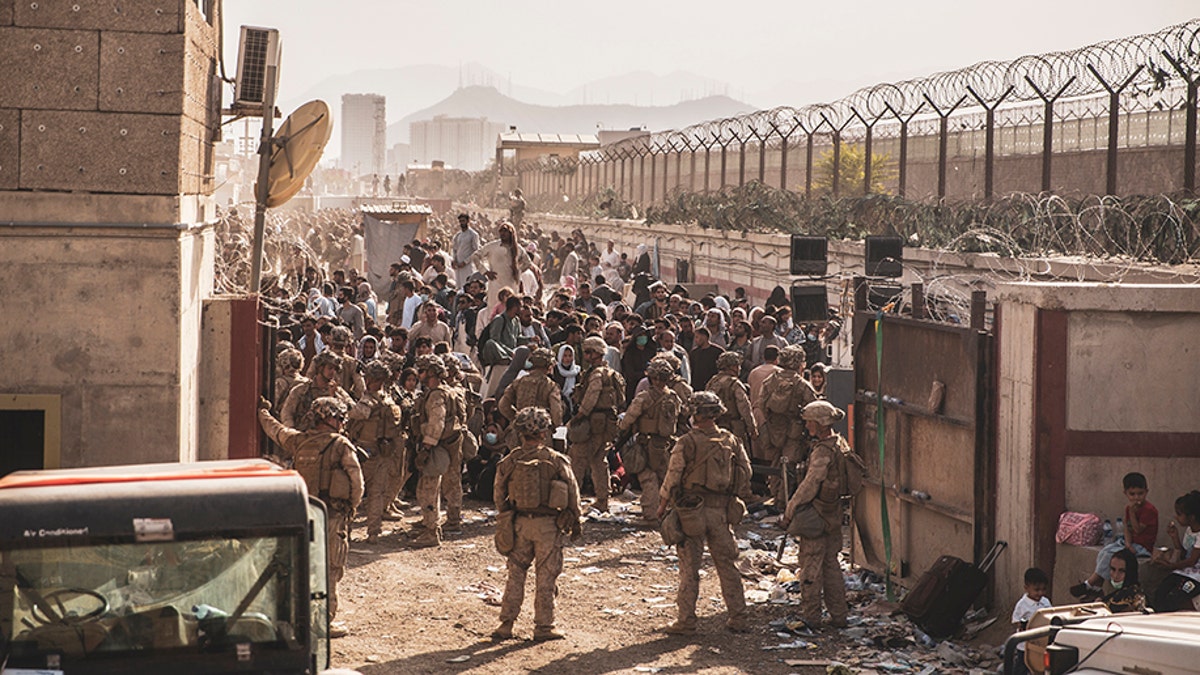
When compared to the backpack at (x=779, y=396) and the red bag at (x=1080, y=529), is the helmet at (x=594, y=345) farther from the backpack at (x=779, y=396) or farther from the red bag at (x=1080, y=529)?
the red bag at (x=1080, y=529)

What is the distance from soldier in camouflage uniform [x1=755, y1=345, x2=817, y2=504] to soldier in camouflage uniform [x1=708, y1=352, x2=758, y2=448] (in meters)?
0.19

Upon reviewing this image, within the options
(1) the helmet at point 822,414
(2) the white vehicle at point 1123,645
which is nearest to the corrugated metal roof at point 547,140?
(1) the helmet at point 822,414

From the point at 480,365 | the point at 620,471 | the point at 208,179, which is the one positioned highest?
the point at 208,179

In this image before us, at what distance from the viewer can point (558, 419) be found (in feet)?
38.0

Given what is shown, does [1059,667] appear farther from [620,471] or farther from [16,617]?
[620,471]

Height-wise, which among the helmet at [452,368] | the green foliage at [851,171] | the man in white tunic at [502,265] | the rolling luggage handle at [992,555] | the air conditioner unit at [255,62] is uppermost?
the green foliage at [851,171]

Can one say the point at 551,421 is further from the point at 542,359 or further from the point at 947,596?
the point at 947,596

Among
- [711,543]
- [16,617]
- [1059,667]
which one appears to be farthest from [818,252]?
[16,617]

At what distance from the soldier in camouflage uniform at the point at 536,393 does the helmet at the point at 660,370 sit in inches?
32.9

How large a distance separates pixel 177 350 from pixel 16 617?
3.01 meters

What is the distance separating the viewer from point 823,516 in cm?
911

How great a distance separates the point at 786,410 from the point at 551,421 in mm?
2021

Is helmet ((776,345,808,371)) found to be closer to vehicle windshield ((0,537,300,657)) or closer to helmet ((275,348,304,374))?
helmet ((275,348,304,374))

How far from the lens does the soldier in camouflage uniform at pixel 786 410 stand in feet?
37.7
